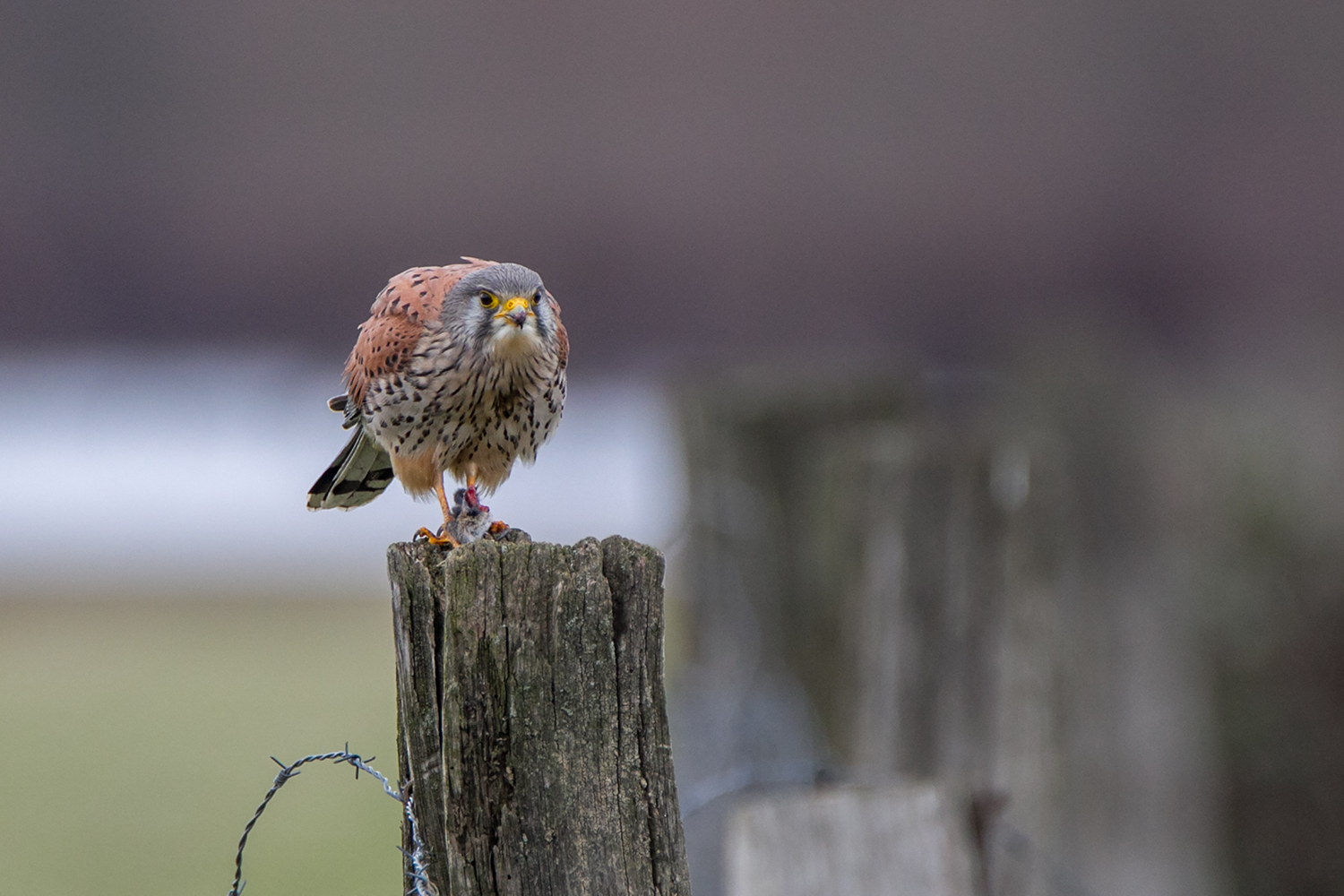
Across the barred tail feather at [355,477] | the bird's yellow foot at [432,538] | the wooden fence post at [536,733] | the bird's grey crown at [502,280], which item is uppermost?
the bird's grey crown at [502,280]

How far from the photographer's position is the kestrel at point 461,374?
269 cm

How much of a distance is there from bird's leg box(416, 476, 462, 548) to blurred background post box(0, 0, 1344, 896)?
847 mm

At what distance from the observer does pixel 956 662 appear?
2898 mm

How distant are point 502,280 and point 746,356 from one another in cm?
936

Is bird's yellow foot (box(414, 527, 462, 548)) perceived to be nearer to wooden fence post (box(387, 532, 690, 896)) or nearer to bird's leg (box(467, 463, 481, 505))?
bird's leg (box(467, 463, 481, 505))

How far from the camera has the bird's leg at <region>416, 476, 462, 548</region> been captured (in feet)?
7.31

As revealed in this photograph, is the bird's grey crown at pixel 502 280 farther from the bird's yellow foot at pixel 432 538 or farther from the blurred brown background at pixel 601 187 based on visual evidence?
the blurred brown background at pixel 601 187

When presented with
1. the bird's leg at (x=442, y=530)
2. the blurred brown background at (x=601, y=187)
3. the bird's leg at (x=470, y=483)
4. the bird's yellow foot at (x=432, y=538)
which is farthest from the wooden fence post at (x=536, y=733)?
the blurred brown background at (x=601, y=187)

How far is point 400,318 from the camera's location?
283 centimetres

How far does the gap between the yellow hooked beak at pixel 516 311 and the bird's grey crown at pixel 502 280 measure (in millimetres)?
21

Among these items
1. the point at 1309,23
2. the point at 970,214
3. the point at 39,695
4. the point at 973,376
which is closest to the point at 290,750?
the point at 39,695

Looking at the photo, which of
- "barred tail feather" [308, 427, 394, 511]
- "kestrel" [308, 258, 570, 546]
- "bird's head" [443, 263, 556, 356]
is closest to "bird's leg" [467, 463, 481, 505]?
"kestrel" [308, 258, 570, 546]

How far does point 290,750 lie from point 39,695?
2.61m

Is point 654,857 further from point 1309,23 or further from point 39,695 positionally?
point 1309,23
